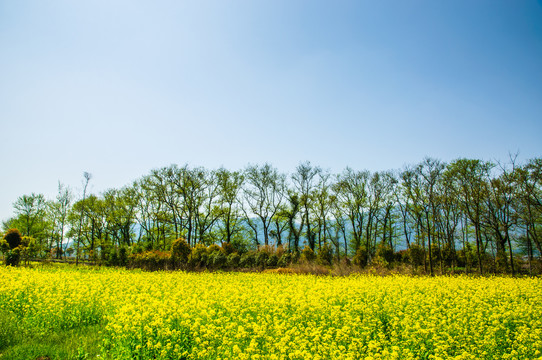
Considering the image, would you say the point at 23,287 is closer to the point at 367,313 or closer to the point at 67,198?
the point at 367,313

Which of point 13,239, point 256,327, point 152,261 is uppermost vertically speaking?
point 13,239

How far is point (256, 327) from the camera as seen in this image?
5.45m

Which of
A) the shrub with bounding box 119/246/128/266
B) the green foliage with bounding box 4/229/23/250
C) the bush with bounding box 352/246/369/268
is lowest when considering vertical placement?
the bush with bounding box 352/246/369/268

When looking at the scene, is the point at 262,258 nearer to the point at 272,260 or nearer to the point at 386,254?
the point at 272,260

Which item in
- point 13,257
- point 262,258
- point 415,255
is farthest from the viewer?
point 415,255

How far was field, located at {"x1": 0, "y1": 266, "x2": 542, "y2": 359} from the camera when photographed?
17.1 ft

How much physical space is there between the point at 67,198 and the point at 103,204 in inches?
186

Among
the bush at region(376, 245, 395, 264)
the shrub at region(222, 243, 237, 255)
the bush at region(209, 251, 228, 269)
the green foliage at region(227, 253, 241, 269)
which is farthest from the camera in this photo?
the bush at region(376, 245, 395, 264)

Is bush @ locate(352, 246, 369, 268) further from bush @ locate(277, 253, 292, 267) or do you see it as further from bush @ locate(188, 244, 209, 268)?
bush @ locate(188, 244, 209, 268)

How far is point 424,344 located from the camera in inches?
223

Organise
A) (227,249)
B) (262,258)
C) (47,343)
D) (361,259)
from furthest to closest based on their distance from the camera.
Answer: (361,259)
(227,249)
(262,258)
(47,343)

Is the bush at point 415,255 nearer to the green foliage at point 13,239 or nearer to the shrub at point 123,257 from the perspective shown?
the shrub at point 123,257

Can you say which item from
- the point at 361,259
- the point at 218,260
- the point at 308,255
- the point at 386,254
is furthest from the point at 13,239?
the point at 386,254

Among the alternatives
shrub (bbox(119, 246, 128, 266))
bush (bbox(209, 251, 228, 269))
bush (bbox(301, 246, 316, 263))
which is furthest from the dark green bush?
shrub (bbox(119, 246, 128, 266))
